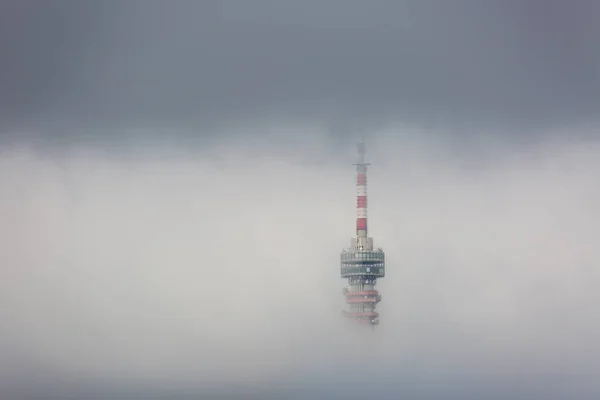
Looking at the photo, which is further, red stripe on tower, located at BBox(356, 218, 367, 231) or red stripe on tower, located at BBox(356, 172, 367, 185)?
red stripe on tower, located at BBox(356, 218, 367, 231)

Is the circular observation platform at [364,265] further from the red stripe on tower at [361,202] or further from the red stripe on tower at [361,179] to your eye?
the red stripe on tower at [361,179]

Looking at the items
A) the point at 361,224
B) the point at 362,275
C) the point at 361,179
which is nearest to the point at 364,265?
the point at 362,275

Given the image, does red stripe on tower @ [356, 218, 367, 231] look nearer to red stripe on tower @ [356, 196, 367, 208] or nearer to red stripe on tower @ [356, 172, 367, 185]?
red stripe on tower @ [356, 196, 367, 208]

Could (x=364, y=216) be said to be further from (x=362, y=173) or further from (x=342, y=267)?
(x=342, y=267)

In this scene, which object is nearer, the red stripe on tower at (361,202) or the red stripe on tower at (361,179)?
the red stripe on tower at (361,179)

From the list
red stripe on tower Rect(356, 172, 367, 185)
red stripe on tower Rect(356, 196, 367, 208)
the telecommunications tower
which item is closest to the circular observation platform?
the telecommunications tower

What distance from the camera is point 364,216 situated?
25.3 metres

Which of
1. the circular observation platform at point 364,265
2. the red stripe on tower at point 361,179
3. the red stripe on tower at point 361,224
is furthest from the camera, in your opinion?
the circular observation platform at point 364,265

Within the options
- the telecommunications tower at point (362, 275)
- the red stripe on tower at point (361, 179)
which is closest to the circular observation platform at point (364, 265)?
the telecommunications tower at point (362, 275)

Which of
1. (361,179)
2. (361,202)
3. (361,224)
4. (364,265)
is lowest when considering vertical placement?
(361,224)

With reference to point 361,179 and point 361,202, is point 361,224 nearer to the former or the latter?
point 361,202

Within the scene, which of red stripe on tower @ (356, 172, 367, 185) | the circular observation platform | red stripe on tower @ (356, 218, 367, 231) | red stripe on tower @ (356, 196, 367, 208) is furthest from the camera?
the circular observation platform

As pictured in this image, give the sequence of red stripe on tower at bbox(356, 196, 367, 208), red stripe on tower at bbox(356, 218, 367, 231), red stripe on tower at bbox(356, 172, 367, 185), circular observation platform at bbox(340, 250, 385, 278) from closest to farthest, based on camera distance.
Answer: red stripe on tower at bbox(356, 172, 367, 185), red stripe on tower at bbox(356, 196, 367, 208), red stripe on tower at bbox(356, 218, 367, 231), circular observation platform at bbox(340, 250, 385, 278)

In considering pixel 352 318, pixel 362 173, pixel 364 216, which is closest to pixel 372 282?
pixel 352 318
